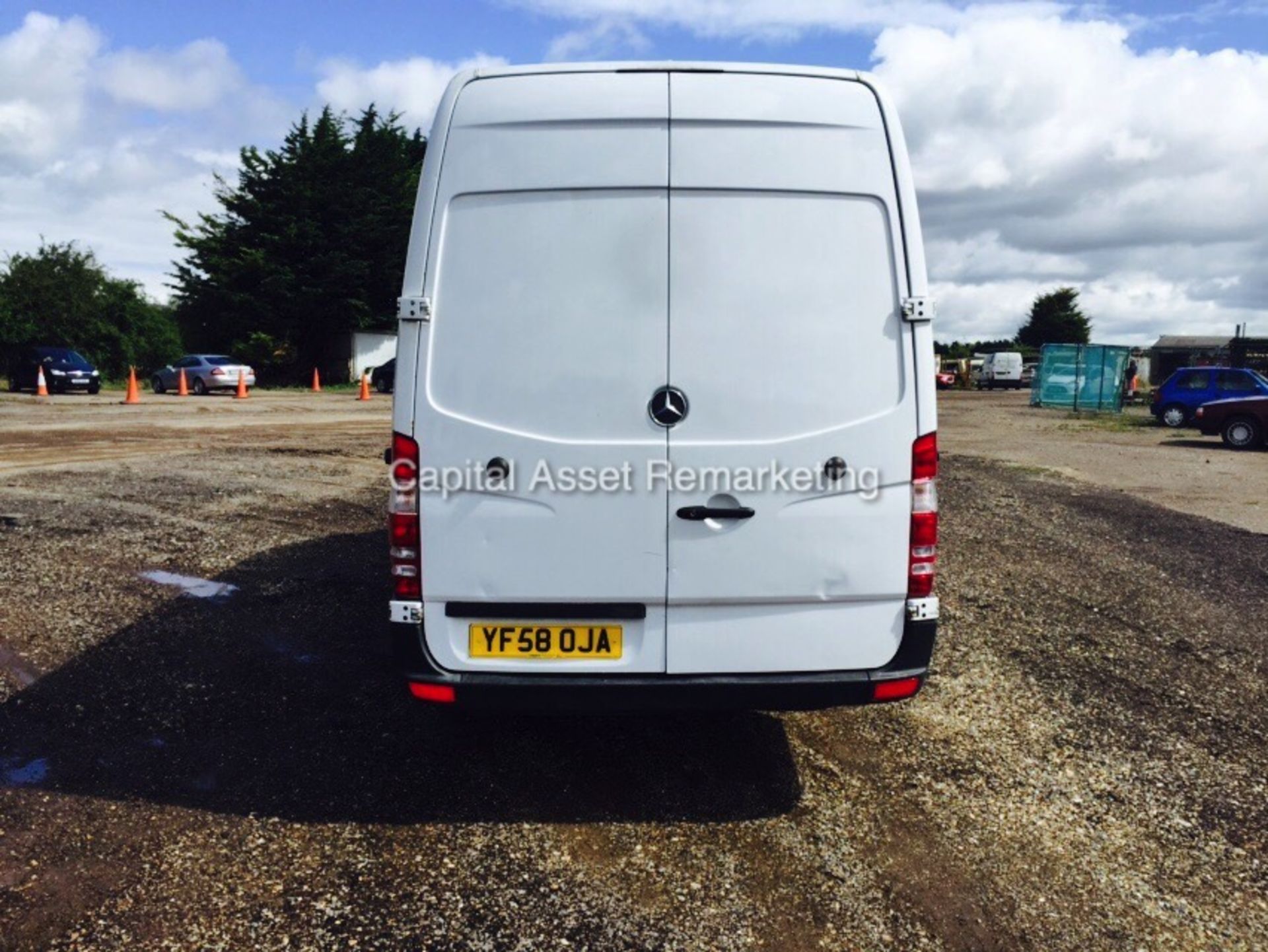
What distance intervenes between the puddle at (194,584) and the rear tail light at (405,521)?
3689 millimetres

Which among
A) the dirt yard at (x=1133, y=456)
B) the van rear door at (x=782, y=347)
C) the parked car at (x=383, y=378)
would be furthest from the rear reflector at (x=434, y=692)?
the parked car at (x=383, y=378)

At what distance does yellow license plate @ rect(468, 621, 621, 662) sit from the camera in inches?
138

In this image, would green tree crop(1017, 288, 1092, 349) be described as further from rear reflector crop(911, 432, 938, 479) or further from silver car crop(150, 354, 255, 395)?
rear reflector crop(911, 432, 938, 479)

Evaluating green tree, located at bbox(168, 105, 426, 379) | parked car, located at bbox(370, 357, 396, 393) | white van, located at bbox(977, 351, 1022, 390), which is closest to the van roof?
parked car, located at bbox(370, 357, 396, 393)

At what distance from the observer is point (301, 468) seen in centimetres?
1247

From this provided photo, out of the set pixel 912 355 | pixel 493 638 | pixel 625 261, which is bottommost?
pixel 493 638

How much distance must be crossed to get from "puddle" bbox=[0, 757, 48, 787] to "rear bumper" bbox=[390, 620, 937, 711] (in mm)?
1720

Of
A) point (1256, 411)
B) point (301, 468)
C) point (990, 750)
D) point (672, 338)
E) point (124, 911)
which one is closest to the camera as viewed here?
point (124, 911)

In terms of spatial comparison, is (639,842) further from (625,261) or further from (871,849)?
(625,261)

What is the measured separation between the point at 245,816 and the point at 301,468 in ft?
30.6

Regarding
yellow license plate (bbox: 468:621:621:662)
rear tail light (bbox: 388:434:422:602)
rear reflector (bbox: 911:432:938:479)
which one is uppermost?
rear reflector (bbox: 911:432:938:479)

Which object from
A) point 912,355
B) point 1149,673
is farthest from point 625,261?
point 1149,673

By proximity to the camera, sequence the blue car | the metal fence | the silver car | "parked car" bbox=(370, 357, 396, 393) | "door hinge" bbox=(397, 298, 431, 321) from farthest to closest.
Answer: "parked car" bbox=(370, 357, 396, 393)
the silver car
the metal fence
the blue car
"door hinge" bbox=(397, 298, 431, 321)

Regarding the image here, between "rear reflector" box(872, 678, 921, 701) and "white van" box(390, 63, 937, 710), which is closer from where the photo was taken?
"white van" box(390, 63, 937, 710)
